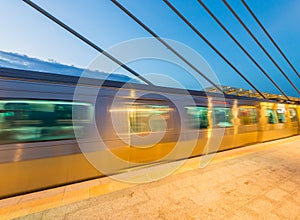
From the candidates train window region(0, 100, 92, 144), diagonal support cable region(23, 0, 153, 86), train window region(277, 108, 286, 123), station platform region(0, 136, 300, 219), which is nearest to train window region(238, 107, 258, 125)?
train window region(277, 108, 286, 123)

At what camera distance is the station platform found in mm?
1937

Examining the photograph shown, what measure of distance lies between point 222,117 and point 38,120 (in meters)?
4.94

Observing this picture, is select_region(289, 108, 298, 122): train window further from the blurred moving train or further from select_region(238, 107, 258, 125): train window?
the blurred moving train

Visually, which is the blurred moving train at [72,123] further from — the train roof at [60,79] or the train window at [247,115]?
the train window at [247,115]

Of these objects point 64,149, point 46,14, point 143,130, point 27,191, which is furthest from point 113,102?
point 46,14

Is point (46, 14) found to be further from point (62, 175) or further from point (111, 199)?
point (111, 199)

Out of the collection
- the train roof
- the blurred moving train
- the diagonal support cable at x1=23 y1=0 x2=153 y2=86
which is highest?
the diagonal support cable at x1=23 y1=0 x2=153 y2=86

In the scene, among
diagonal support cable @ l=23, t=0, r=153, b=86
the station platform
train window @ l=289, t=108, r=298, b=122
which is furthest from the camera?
train window @ l=289, t=108, r=298, b=122

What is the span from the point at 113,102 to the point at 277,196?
3233 mm

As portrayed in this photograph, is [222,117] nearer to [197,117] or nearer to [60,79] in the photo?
[197,117]

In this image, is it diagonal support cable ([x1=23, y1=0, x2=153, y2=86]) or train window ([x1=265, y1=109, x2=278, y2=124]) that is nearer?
diagonal support cable ([x1=23, y1=0, x2=153, y2=86])

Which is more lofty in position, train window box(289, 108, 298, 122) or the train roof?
the train roof

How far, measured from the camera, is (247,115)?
5.81 m

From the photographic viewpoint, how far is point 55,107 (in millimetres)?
2689
